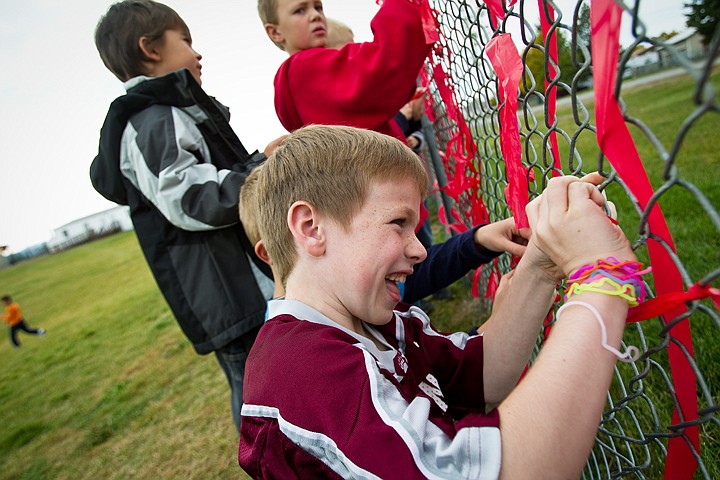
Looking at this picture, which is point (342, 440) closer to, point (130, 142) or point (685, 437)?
point (685, 437)

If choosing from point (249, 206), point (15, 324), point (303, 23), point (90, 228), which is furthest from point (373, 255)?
point (90, 228)

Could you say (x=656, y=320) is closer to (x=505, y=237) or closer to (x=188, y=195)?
(x=505, y=237)

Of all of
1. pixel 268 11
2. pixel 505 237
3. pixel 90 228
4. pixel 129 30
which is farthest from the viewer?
pixel 90 228

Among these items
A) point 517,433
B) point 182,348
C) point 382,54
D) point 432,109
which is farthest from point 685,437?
point 182,348

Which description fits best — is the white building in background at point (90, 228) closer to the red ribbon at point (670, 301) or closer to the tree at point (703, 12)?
the tree at point (703, 12)

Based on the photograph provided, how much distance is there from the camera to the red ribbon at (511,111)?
1.04 meters

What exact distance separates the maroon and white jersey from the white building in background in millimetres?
56296

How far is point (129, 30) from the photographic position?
77.5 inches

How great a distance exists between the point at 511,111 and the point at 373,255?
0.50m

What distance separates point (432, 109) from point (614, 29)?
3124 millimetres

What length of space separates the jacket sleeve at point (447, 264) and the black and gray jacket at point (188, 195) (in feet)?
2.25

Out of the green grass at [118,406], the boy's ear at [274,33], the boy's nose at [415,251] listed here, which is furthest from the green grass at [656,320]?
the green grass at [118,406]

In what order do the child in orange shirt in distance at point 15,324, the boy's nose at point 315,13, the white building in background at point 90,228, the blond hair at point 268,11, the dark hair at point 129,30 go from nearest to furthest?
the dark hair at point 129,30
the boy's nose at point 315,13
the blond hair at point 268,11
the child in orange shirt in distance at point 15,324
the white building in background at point 90,228

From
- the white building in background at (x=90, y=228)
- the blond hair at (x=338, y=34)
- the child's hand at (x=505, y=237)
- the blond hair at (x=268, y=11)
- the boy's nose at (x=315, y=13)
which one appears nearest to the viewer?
the child's hand at (x=505, y=237)
